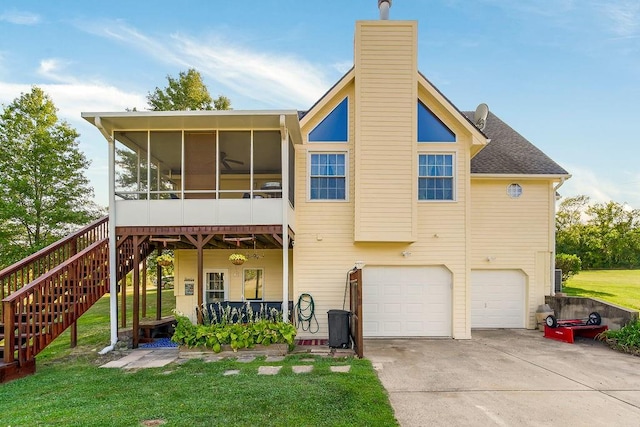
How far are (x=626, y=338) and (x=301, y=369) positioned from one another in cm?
771

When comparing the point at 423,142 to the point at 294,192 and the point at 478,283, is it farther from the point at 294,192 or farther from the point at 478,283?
the point at 478,283

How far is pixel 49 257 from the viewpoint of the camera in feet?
27.5

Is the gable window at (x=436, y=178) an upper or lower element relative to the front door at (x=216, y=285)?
upper

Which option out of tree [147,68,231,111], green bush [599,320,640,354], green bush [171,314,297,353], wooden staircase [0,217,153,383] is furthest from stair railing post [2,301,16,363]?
tree [147,68,231,111]

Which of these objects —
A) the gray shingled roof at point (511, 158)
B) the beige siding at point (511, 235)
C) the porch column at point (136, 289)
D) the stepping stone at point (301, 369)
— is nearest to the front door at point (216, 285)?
the porch column at point (136, 289)

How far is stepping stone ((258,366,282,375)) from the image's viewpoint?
618 cm

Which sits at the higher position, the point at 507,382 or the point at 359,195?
the point at 359,195

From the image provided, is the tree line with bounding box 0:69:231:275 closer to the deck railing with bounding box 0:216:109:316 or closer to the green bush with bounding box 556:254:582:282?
the deck railing with bounding box 0:216:109:316

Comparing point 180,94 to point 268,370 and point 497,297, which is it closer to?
point 268,370

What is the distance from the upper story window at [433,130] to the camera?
968cm

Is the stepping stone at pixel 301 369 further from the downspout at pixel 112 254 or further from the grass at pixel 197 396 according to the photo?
the downspout at pixel 112 254

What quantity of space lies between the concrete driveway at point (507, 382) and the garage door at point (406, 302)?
0.41 meters

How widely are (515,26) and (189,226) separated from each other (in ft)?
48.8

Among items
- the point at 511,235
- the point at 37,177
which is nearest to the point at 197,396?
the point at 511,235
